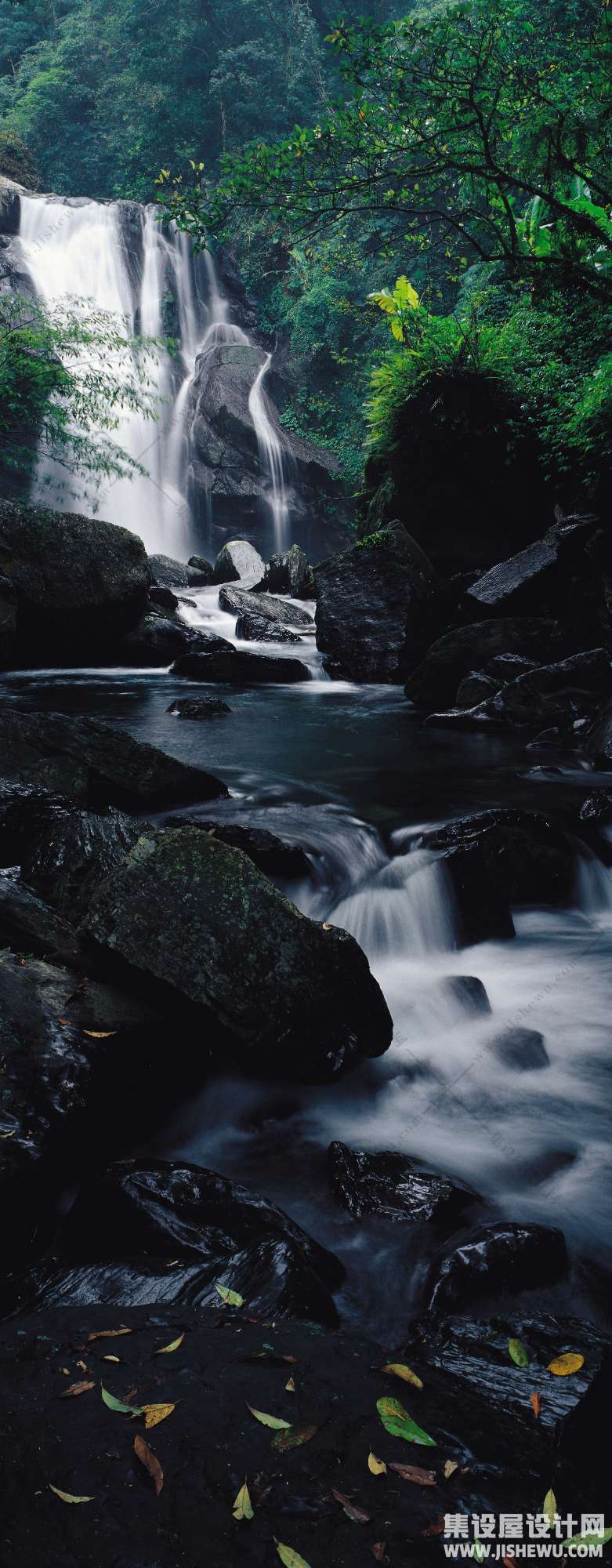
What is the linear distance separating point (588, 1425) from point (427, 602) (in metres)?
11.2

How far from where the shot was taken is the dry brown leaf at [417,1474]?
1464mm

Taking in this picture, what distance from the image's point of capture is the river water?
306 cm

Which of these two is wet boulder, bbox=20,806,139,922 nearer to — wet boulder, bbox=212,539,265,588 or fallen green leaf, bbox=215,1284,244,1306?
fallen green leaf, bbox=215,1284,244,1306

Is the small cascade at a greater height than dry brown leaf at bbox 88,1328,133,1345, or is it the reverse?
the small cascade

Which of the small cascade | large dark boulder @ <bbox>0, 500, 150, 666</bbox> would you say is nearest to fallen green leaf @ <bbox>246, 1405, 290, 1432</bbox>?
large dark boulder @ <bbox>0, 500, 150, 666</bbox>

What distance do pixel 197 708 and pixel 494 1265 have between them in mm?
8496

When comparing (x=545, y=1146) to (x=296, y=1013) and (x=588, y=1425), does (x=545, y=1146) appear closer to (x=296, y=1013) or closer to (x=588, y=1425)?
(x=296, y=1013)

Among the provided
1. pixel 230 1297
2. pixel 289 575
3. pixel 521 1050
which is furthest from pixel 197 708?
pixel 289 575

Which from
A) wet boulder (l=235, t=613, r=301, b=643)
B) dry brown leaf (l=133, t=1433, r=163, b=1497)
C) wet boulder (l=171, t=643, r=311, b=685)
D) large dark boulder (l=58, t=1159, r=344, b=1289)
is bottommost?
large dark boulder (l=58, t=1159, r=344, b=1289)

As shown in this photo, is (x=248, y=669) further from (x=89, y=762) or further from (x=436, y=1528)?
(x=436, y=1528)

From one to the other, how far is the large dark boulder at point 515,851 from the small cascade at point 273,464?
84.9 ft

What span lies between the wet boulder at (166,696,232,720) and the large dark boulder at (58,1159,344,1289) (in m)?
7.93

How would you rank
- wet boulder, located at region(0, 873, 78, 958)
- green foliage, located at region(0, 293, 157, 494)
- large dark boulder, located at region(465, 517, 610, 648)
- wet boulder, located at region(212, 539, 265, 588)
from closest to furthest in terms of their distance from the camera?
wet boulder, located at region(0, 873, 78, 958), large dark boulder, located at region(465, 517, 610, 648), green foliage, located at region(0, 293, 157, 494), wet boulder, located at region(212, 539, 265, 588)

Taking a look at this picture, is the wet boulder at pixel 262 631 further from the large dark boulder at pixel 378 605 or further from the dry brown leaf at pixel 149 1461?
the dry brown leaf at pixel 149 1461
